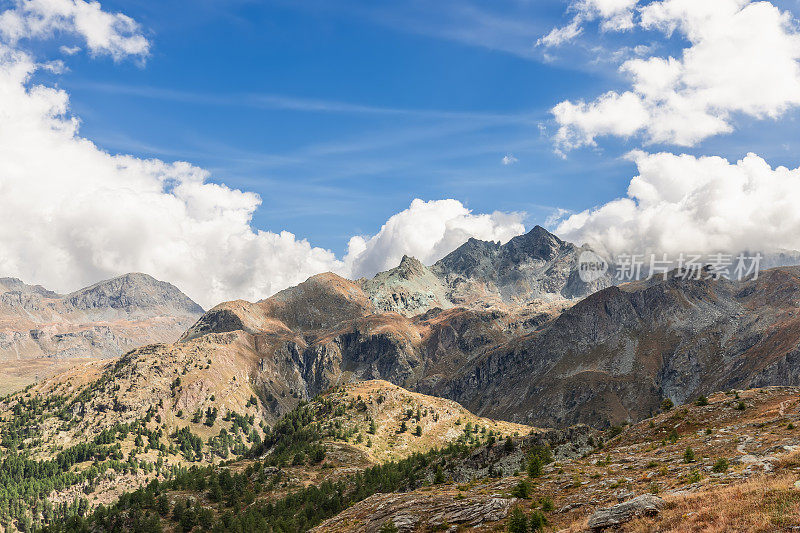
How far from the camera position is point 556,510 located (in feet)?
159

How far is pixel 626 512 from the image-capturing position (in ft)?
121

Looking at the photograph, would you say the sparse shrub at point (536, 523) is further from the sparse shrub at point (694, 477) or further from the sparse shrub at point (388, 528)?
the sparse shrub at point (388, 528)

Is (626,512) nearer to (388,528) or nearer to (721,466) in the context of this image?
(721,466)

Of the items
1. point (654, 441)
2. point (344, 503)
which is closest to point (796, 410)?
point (654, 441)

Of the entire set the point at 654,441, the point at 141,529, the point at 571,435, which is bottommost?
the point at 141,529

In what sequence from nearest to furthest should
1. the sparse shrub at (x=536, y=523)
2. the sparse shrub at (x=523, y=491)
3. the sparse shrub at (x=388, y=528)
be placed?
the sparse shrub at (x=536, y=523), the sparse shrub at (x=523, y=491), the sparse shrub at (x=388, y=528)

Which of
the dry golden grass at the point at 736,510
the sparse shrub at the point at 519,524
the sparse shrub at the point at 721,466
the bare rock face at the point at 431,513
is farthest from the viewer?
the bare rock face at the point at 431,513

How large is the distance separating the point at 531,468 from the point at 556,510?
19333 millimetres

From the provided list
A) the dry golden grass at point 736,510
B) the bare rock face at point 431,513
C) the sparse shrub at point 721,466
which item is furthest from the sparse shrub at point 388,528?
the sparse shrub at point 721,466

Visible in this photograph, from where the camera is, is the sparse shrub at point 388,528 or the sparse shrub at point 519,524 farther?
the sparse shrub at point 388,528

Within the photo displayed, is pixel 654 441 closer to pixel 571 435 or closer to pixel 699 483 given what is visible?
pixel 699 483

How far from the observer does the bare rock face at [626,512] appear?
36312mm

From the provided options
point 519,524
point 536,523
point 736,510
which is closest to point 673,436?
point 536,523

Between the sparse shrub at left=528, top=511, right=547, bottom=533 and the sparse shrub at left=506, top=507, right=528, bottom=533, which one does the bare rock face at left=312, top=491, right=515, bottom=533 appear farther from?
the sparse shrub at left=528, top=511, right=547, bottom=533
